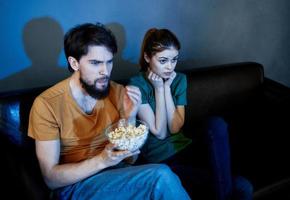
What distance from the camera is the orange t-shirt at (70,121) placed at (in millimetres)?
1411

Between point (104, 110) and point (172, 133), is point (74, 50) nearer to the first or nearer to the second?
point (104, 110)

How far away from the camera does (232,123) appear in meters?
2.30

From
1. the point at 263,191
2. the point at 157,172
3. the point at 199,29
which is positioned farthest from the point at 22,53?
the point at 263,191

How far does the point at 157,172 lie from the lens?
4.46 ft

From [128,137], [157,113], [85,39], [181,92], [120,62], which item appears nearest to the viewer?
[128,137]

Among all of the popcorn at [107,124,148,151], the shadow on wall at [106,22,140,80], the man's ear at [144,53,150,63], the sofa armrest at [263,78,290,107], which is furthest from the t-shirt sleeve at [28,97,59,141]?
the sofa armrest at [263,78,290,107]

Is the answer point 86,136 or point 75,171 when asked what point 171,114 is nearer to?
point 86,136

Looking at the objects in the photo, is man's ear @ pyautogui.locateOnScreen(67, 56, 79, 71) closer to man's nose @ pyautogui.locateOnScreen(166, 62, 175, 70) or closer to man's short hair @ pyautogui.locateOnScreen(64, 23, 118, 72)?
man's short hair @ pyautogui.locateOnScreen(64, 23, 118, 72)

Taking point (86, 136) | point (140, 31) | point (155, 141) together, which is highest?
point (140, 31)

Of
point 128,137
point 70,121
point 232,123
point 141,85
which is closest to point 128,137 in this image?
point 128,137

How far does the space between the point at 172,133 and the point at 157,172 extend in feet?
1.59

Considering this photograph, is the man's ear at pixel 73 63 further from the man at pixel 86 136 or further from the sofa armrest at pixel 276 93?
the sofa armrest at pixel 276 93

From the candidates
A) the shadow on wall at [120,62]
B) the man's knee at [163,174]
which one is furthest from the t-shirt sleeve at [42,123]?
the shadow on wall at [120,62]

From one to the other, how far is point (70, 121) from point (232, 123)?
1201mm
